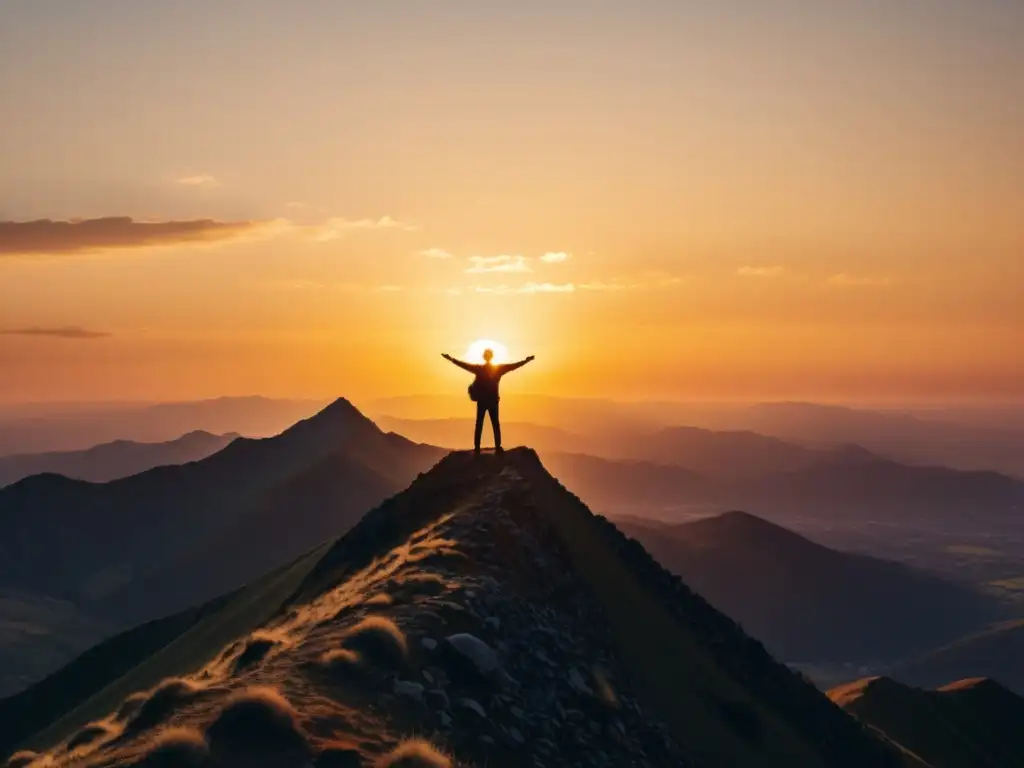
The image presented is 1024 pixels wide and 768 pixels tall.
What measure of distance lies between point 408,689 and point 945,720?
250 feet

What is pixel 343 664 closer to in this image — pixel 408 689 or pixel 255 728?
pixel 408 689

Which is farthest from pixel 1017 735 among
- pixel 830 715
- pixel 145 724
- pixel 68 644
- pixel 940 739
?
pixel 68 644

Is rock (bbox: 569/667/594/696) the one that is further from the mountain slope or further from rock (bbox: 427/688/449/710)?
the mountain slope

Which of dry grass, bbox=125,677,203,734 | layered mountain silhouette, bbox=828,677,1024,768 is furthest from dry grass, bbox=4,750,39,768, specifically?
layered mountain silhouette, bbox=828,677,1024,768

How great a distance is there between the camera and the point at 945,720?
78.8m

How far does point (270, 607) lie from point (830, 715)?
93.2ft

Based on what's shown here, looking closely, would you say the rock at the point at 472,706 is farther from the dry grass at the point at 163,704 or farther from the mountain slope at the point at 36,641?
the mountain slope at the point at 36,641

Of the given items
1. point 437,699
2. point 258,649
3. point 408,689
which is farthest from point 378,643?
point 258,649

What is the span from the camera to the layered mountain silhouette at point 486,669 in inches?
615

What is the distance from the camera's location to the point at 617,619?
103 feet

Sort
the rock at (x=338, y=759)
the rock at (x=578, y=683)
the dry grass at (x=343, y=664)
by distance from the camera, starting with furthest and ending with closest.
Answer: the rock at (x=578, y=683), the dry grass at (x=343, y=664), the rock at (x=338, y=759)

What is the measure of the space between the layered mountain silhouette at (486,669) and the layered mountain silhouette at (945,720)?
37730mm

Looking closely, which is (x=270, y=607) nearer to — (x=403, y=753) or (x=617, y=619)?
(x=617, y=619)

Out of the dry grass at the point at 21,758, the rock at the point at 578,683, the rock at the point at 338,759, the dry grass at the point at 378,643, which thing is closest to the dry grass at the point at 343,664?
the dry grass at the point at 378,643
